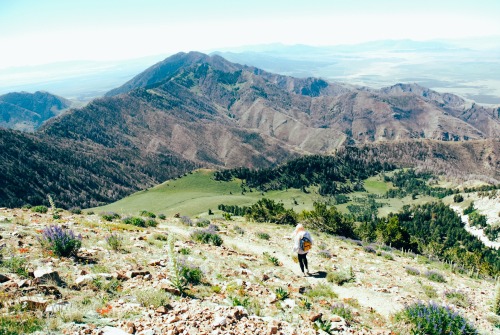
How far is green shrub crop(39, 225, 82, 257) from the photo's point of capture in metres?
12.1

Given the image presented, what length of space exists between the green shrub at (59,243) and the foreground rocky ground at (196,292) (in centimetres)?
39

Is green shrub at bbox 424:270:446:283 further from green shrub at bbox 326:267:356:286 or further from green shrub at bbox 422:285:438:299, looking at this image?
green shrub at bbox 326:267:356:286

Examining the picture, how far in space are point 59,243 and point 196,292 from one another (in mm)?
5916

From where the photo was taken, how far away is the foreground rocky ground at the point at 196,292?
8.26 m

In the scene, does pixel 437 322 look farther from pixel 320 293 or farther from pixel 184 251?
pixel 184 251

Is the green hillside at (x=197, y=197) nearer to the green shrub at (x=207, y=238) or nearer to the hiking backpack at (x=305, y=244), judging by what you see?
the green shrub at (x=207, y=238)

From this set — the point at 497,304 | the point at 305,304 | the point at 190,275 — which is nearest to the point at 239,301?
the point at 190,275

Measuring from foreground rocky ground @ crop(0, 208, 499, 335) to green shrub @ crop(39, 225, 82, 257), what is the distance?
0.39 m

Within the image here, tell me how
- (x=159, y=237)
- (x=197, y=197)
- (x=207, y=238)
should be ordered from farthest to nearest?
(x=197, y=197) < (x=207, y=238) < (x=159, y=237)

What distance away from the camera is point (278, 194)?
173 meters

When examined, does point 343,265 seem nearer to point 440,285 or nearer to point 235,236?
point 440,285

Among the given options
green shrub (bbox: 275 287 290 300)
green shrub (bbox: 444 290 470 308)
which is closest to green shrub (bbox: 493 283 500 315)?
green shrub (bbox: 444 290 470 308)

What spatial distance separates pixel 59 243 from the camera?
12.1 metres

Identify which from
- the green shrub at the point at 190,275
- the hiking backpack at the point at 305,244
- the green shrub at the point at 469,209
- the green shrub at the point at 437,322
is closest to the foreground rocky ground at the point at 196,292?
the green shrub at the point at 190,275
